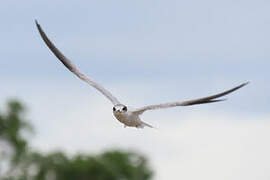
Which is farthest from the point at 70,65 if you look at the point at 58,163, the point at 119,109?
the point at 58,163

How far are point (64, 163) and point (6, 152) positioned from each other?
5478mm

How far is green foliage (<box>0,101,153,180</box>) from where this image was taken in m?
72.4

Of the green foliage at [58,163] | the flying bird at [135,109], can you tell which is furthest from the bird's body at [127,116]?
the green foliage at [58,163]

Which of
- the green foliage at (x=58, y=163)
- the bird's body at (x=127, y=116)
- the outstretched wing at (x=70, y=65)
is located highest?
the green foliage at (x=58, y=163)

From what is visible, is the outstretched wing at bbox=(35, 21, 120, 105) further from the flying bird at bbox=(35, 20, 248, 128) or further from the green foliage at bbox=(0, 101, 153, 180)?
the green foliage at bbox=(0, 101, 153, 180)

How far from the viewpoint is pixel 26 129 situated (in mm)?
74188

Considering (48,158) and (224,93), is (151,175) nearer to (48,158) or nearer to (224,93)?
(48,158)

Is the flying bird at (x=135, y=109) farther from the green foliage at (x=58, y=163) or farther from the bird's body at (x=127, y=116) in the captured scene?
the green foliage at (x=58, y=163)

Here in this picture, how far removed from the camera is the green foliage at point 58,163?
72.4m

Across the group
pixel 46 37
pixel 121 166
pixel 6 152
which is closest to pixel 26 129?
pixel 6 152

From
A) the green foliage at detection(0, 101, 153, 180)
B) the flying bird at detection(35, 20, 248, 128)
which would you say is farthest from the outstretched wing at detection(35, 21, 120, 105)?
the green foliage at detection(0, 101, 153, 180)

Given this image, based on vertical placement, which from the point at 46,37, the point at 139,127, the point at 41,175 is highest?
the point at 41,175

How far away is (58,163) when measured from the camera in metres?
76.8

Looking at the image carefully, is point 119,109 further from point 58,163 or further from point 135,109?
point 58,163
